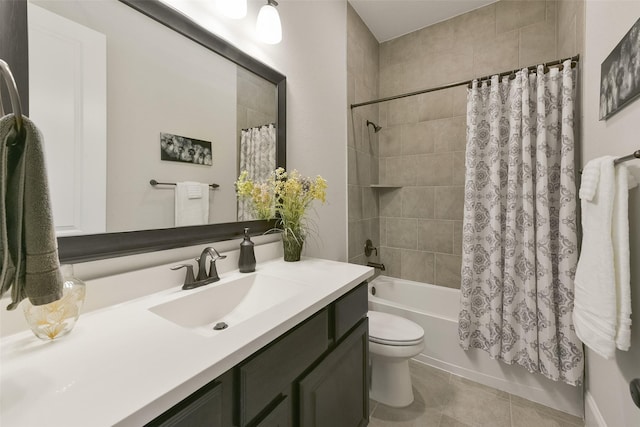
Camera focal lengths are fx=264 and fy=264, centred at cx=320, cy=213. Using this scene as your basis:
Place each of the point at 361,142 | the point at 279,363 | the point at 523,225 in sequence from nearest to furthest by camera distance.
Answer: the point at 279,363 → the point at 523,225 → the point at 361,142

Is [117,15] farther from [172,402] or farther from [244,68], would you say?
[172,402]

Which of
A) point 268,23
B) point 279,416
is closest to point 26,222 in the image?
point 279,416

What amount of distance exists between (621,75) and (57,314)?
1.93 meters

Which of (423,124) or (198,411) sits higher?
(423,124)

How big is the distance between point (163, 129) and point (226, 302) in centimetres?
74

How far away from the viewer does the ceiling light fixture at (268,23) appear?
133cm

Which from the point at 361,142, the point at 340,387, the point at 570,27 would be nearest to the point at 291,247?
the point at 340,387

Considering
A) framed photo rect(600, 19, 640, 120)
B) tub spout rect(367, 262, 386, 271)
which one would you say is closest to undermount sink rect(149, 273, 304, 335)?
framed photo rect(600, 19, 640, 120)

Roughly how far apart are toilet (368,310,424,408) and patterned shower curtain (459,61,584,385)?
1.59 ft

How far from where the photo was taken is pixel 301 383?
814mm

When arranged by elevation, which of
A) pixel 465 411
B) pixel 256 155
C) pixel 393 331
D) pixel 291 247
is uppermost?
pixel 256 155

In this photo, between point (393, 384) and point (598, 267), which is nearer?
point (598, 267)

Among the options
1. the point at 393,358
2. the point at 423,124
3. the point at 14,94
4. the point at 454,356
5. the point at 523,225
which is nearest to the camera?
the point at 14,94

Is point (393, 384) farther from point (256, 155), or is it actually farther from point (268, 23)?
point (268, 23)
